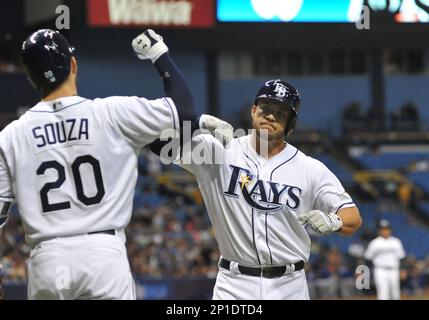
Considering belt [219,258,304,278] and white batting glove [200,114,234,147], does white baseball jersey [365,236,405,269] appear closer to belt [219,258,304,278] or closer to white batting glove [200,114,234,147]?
belt [219,258,304,278]

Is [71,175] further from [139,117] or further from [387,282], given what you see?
[387,282]

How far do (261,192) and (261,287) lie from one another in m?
0.50

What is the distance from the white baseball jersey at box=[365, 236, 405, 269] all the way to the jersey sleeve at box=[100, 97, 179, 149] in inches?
493

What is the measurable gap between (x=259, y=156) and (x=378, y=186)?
63.8ft

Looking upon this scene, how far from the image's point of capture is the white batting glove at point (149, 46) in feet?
13.5

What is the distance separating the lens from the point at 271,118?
5066 millimetres

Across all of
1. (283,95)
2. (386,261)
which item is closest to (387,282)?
(386,261)

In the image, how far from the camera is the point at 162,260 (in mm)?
17422

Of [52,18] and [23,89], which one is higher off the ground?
[52,18]

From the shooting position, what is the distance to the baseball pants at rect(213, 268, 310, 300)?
195 inches

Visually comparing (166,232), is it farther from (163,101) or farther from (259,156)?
(163,101)

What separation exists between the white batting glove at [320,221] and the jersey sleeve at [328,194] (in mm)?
199

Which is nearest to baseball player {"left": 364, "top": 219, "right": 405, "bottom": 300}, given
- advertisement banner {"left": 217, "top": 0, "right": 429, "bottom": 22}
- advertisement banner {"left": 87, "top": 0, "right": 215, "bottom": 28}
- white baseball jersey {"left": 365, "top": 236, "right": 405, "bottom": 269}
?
white baseball jersey {"left": 365, "top": 236, "right": 405, "bottom": 269}
